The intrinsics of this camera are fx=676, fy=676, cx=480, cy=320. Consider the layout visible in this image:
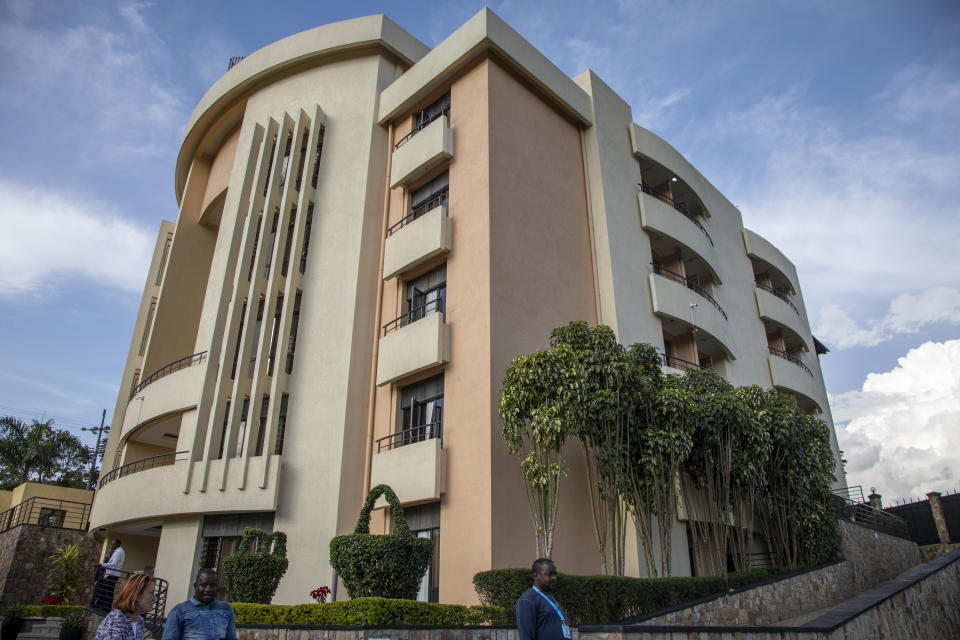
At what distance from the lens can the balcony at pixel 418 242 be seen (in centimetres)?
2036

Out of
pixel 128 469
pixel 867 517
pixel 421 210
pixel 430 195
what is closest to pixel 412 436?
pixel 421 210

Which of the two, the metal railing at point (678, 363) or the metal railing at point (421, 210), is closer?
the metal railing at point (421, 210)

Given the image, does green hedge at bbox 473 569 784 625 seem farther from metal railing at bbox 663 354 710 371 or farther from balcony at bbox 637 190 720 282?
balcony at bbox 637 190 720 282

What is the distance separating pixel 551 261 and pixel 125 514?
15234mm

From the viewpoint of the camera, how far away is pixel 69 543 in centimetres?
2447

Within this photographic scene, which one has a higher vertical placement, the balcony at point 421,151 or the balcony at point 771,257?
the balcony at point 771,257

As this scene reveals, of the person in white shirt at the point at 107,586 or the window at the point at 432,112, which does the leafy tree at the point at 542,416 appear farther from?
the window at the point at 432,112

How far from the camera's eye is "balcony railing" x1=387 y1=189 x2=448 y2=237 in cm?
2238

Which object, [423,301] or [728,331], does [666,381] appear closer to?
[423,301]

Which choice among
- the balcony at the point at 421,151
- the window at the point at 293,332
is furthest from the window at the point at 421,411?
the balcony at the point at 421,151

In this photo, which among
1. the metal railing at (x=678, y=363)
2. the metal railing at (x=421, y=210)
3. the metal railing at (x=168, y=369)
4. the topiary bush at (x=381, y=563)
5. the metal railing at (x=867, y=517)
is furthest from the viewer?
the metal railing at (x=678, y=363)

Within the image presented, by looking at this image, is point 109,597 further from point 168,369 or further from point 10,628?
point 168,369

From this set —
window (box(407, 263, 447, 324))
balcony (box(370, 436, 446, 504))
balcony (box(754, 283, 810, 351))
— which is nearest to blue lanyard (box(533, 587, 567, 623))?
balcony (box(370, 436, 446, 504))

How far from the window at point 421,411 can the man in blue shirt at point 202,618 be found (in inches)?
486
